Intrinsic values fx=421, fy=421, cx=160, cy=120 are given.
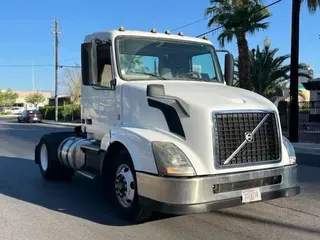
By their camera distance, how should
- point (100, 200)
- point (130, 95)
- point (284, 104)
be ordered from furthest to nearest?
point (284, 104), point (100, 200), point (130, 95)

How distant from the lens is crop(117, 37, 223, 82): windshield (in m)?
6.45

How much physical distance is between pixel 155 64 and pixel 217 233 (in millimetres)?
2721

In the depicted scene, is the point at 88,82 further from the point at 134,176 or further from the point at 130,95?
the point at 134,176

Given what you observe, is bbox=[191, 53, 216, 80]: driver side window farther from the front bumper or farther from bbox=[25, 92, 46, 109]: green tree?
bbox=[25, 92, 46, 109]: green tree

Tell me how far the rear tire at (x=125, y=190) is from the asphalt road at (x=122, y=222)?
0.14 meters

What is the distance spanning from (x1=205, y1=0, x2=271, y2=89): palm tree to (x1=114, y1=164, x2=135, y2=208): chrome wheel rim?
64.2ft

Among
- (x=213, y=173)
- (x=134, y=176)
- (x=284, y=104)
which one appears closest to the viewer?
(x=213, y=173)

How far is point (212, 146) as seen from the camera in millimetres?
5172

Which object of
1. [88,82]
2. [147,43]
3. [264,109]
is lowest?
[264,109]

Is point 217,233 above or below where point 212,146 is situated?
below

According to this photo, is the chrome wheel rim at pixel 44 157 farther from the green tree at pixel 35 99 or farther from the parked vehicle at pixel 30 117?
the green tree at pixel 35 99

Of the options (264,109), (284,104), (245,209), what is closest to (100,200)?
(245,209)

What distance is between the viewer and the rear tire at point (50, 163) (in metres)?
8.86

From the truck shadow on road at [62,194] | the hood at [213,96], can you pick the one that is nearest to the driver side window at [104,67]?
the hood at [213,96]
